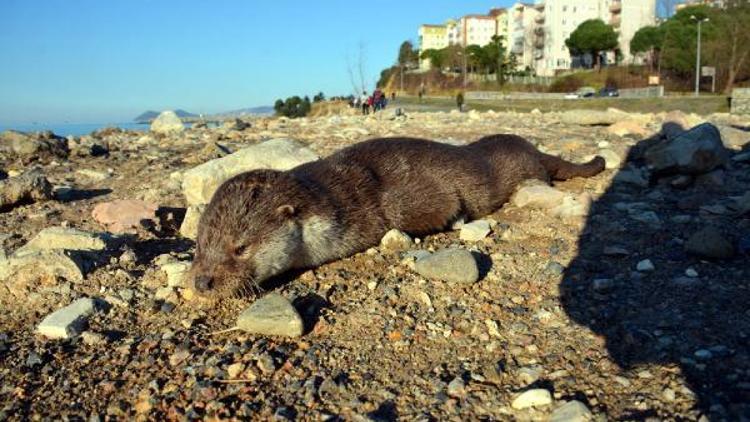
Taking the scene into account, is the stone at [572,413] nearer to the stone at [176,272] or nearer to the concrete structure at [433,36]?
the stone at [176,272]

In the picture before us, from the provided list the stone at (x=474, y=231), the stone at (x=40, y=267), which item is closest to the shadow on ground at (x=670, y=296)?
the stone at (x=474, y=231)

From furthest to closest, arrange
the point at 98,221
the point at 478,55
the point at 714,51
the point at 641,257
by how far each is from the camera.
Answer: the point at 478,55, the point at 714,51, the point at 98,221, the point at 641,257

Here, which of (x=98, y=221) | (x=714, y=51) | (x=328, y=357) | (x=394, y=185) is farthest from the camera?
(x=714, y=51)

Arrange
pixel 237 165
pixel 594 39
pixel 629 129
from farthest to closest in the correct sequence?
pixel 594 39 < pixel 629 129 < pixel 237 165

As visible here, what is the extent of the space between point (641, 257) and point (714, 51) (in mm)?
70919

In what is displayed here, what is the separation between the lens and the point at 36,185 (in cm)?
693

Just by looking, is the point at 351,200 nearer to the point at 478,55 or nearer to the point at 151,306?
the point at 151,306

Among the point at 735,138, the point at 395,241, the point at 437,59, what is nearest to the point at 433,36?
the point at 437,59

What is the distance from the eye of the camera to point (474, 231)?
5.70m

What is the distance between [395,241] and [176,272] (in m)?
1.86

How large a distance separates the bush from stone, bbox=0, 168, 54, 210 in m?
84.3

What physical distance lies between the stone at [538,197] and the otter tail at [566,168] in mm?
877

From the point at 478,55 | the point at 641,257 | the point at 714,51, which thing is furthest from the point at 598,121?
the point at 478,55

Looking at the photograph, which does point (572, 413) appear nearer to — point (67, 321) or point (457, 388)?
point (457, 388)
